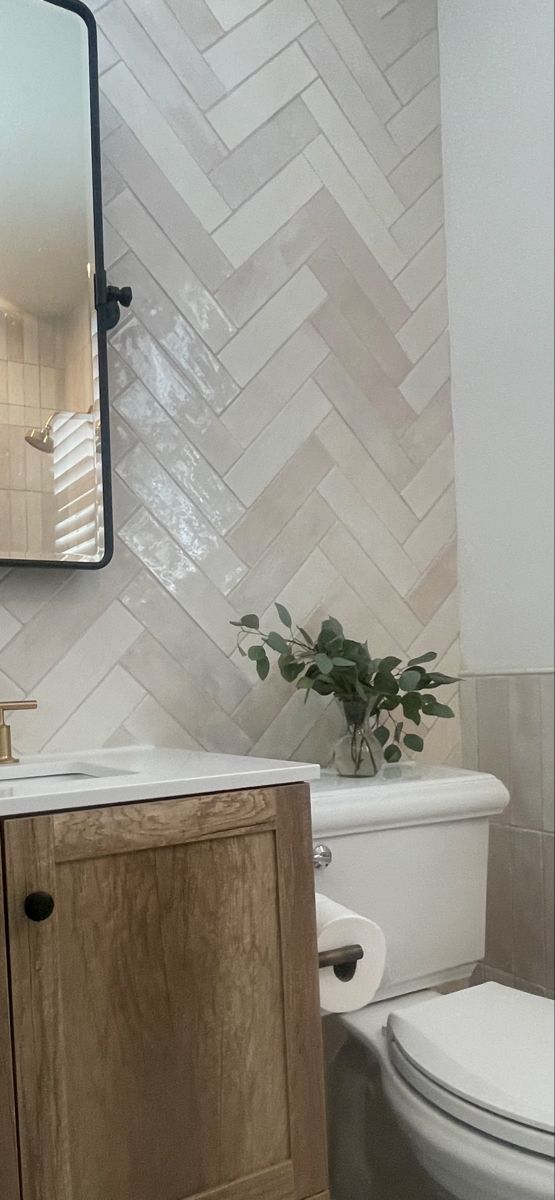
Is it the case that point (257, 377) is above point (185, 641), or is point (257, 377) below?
above

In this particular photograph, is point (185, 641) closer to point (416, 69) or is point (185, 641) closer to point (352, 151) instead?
point (352, 151)

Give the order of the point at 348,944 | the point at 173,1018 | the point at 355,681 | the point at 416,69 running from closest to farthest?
the point at 173,1018 → the point at 348,944 → the point at 355,681 → the point at 416,69

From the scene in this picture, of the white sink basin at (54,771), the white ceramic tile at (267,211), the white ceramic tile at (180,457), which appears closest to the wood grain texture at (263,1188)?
the white sink basin at (54,771)

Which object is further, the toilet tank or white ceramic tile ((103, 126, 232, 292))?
white ceramic tile ((103, 126, 232, 292))

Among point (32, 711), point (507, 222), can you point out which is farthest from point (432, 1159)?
point (507, 222)

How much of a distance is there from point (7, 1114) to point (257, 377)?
114cm

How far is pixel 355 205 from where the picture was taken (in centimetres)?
181

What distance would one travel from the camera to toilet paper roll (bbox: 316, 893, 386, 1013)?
117 cm

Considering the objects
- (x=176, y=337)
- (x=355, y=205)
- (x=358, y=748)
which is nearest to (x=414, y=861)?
(x=358, y=748)

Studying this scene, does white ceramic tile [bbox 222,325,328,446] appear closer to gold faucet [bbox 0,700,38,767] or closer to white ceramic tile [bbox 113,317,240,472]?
white ceramic tile [bbox 113,317,240,472]

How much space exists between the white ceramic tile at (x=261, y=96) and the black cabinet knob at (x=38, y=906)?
125 cm

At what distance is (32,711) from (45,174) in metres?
0.76

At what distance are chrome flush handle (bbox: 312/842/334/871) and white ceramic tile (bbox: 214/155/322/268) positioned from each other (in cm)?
93

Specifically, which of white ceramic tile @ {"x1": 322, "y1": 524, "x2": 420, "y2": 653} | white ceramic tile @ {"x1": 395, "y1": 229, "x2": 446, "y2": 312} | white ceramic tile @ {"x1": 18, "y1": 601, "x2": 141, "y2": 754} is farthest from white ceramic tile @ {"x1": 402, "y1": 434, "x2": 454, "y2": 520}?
white ceramic tile @ {"x1": 18, "y1": 601, "x2": 141, "y2": 754}
